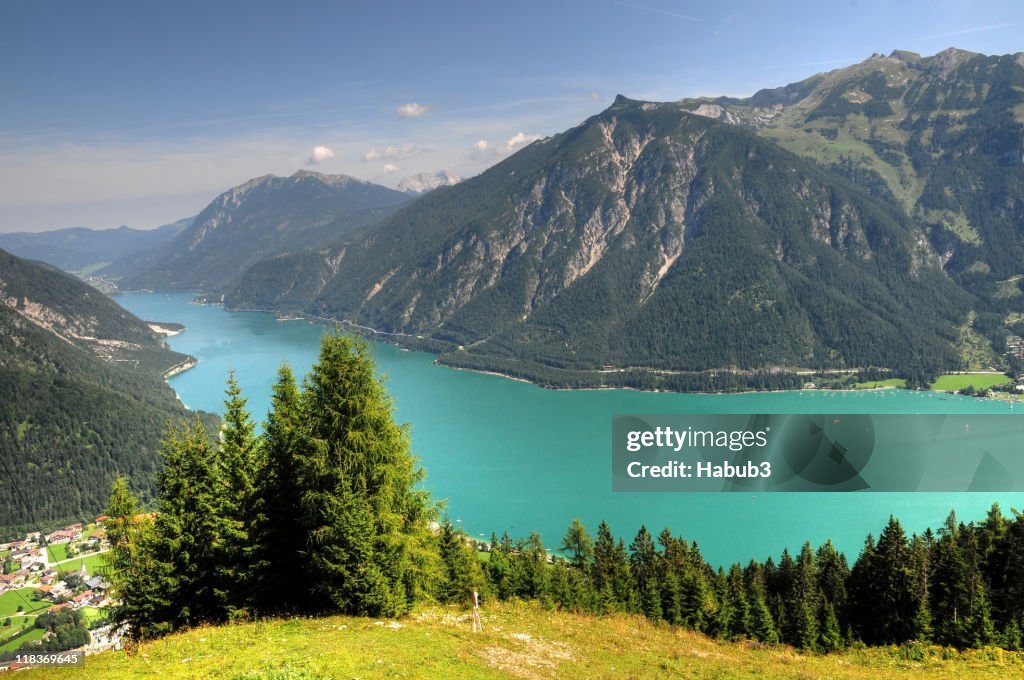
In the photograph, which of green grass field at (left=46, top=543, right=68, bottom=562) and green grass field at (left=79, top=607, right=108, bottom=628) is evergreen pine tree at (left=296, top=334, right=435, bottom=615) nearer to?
green grass field at (left=79, top=607, right=108, bottom=628)

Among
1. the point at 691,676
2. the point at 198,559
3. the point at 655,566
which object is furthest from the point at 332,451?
the point at 655,566

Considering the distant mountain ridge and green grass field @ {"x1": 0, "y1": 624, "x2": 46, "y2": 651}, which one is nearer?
green grass field @ {"x1": 0, "y1": 624, "x2": 46, "y2": 651}

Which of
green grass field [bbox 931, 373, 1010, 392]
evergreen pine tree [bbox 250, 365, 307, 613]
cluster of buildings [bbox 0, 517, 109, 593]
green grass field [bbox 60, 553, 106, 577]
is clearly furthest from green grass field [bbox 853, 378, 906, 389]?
evergreen pine tree [bbox 250, 365, 307, 613]

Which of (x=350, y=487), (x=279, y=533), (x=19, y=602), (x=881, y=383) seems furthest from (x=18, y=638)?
(x=881, y=383)

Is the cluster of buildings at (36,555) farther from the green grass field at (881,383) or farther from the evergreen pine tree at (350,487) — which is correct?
the green grass field at (881,383)

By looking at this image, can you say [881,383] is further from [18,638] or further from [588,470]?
[18,638]

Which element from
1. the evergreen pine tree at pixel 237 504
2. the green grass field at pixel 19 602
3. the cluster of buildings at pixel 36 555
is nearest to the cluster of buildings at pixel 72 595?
the green grass field at pixel 19 602

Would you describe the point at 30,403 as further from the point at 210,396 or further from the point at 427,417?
the point at 427,417
